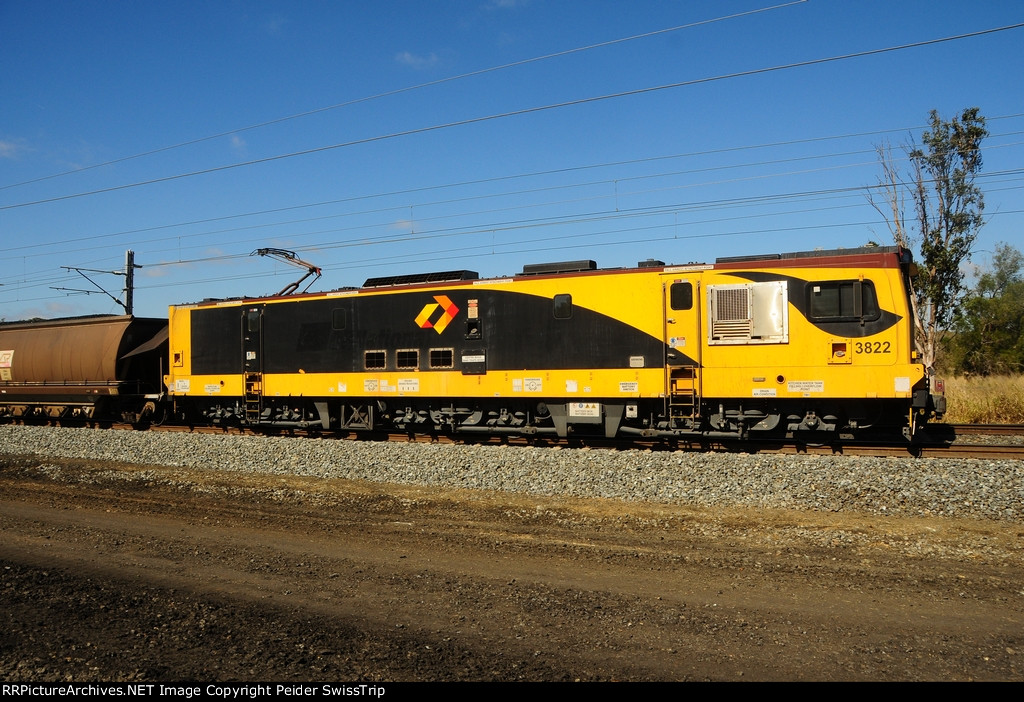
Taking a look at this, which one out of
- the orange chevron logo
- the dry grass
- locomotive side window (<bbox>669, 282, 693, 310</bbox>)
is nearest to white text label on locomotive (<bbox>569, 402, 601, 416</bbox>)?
locomotive side window (<bbox>669, 282, 693, 310</bbox>)

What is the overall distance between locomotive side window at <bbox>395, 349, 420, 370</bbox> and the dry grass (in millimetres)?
13802

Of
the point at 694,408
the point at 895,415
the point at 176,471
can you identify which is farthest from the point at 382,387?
the point at 895,415

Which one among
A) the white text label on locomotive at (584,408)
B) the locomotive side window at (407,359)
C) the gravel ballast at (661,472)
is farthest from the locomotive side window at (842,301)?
the locomotive side window at (407,359)

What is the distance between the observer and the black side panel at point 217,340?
1928cm

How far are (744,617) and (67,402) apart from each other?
2296cm

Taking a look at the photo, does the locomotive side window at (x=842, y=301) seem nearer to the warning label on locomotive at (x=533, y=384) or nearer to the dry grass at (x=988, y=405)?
the warning label on locomotive at (x=533, y=384)

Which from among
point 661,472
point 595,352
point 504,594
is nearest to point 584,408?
point 595,352

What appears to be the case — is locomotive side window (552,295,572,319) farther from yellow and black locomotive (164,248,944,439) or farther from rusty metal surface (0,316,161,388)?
rusty metal surface (0,316,161,388)

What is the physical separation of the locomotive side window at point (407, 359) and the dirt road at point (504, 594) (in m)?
6.77

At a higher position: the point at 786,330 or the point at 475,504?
the point at 786,330
